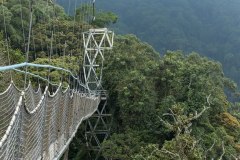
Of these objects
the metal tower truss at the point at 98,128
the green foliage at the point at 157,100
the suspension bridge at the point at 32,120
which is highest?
the suspension bridge at the point at 32,120

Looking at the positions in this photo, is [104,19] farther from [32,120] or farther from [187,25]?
[187,25]

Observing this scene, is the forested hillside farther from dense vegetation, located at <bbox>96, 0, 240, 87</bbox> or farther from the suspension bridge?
the suspension bridge

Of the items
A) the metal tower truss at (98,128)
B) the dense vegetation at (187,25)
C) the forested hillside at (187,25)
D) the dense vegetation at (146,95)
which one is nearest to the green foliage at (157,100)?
the dense vegetation at (146,95)

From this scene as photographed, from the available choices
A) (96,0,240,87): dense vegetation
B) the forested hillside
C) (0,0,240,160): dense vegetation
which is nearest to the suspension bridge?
(0,0,240,160): dense vegetation

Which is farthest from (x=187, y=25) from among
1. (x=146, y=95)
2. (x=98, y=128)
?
(x=146, y=95)

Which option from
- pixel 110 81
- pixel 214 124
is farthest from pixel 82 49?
pixel 214 124

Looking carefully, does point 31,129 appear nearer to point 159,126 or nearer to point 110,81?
point 159,126

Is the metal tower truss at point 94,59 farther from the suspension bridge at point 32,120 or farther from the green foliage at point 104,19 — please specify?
the suspension bridge at point 32,120
